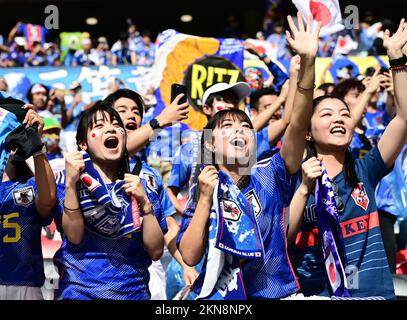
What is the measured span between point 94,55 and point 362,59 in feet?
17.3

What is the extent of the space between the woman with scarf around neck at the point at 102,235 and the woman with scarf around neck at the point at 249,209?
0.24 m

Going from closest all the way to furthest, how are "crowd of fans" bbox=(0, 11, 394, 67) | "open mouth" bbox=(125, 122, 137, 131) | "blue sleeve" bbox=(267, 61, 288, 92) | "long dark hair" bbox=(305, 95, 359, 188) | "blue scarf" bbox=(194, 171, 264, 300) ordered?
"blue scarf" bbox=(194, 171, 264, 300) → "long dark hair" bbox=(305, 95, 359, 188) → "open mouth" bbox=(125, 122, 137, 131) → "blue sleeve" bbox=(267, 61, 288, 92) → "crowd of fans" bbox=(0, 11, 394, 67)

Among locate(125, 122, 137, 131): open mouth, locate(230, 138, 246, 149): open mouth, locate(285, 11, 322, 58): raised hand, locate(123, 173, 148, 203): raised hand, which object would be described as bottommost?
locate(125, 122, 137, 131): open mouth

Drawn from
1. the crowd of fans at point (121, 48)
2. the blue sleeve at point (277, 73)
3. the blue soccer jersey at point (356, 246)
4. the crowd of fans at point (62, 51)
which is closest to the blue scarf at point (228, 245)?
the blue soccer jersey at point (356, 246)

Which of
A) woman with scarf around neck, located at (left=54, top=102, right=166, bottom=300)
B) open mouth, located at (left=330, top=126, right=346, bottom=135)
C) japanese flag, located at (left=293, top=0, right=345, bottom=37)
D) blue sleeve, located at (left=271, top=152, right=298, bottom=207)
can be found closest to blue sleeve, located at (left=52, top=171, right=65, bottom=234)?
woman with scarf around neck, located at (left=54, top=102, right=166, bottom=300)

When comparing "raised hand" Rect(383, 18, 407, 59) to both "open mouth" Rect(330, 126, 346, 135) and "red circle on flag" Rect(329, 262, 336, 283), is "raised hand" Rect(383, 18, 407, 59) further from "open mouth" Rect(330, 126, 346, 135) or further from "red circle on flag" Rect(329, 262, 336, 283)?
"red circle on flag" Rect(329, 262, 336, 283)

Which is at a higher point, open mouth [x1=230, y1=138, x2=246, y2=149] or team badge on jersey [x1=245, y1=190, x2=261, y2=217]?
open mouth [x1=230, y1=138, x2=246, y2=149]

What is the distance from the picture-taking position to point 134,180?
3.47 metres

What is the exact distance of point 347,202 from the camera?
3.83 m

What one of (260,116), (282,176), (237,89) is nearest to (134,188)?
(282,176)

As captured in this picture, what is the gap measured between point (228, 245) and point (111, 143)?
820 mm

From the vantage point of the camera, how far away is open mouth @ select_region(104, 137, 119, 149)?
369cm

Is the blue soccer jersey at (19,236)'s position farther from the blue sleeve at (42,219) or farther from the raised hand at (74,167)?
the raised hand at (74,167)

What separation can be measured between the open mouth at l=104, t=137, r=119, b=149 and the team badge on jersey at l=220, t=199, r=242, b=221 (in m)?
0.65
